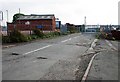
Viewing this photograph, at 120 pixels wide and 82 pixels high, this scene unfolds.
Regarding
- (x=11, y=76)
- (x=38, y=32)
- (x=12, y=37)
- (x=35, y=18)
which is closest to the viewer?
(x=11, y=76)

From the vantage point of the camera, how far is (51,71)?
35.8ft

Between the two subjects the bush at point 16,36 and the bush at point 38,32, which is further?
the bush at point 38,32

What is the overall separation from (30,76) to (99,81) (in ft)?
7.95

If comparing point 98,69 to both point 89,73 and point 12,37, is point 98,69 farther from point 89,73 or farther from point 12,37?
point 12,37

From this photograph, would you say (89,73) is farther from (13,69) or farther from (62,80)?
(13,69)

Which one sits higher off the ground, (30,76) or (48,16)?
(48,16)

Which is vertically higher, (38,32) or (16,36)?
(38,32)

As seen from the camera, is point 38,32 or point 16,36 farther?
point 38,32

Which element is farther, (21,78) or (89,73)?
(89,73)

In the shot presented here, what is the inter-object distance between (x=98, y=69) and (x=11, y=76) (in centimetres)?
367

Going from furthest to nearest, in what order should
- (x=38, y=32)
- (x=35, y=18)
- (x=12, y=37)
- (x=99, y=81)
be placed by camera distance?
(x=35, y=18)
(x=38, y=32)
(x=12, y=37)
(x=99, y=81)

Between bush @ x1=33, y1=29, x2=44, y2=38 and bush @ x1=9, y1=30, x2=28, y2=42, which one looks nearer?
bush @ x1=9, y1=30, x2=28, y2=42

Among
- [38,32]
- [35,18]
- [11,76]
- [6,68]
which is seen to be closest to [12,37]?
[38,32]

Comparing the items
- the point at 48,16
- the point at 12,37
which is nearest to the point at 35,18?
the point at 48,16
